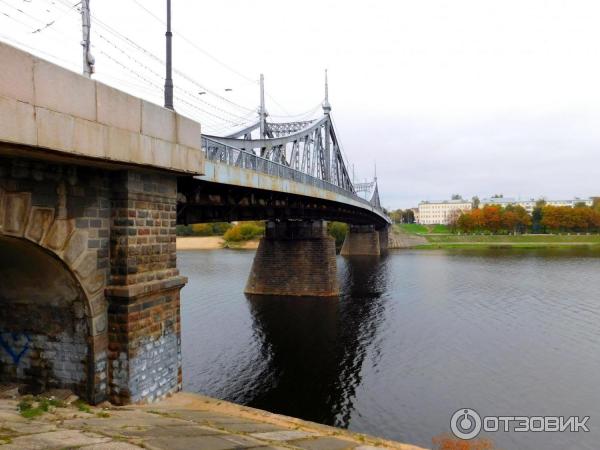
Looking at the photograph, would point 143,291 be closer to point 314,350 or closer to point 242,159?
point 242,159

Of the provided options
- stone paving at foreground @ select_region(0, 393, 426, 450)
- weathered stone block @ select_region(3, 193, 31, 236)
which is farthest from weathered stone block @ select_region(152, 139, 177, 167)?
stone paving at foreground @ select_region(0, 393, 426, 450)

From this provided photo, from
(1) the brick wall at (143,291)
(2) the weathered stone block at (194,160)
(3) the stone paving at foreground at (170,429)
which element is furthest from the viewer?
(2) the weathered stone block at (194,160)

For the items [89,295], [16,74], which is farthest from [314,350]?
[16,74]

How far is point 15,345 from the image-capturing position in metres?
7.79

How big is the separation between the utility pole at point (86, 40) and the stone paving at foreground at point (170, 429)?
562cm

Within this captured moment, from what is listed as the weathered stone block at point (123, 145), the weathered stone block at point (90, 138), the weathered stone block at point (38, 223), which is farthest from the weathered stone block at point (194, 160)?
the weathered stone block at point (38, 223)

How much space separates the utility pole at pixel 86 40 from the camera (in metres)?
8.05

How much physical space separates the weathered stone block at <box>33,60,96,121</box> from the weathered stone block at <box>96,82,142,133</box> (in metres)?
0.14

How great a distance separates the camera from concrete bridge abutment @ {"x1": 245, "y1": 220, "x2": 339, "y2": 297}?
31391mm

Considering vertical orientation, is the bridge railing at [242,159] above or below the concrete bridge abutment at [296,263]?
above

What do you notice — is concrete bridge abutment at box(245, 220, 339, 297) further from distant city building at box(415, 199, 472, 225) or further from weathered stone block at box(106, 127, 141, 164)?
distant city building at box(415, 199, 472, 225)

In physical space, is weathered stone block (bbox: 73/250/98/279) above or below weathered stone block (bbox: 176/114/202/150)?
below

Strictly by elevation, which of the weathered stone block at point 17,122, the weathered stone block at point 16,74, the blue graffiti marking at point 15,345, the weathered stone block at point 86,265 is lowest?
the blue graffiti marking at point 15,345

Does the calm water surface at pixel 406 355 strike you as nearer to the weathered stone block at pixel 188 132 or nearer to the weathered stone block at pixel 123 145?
the weathered stone block at pixel 188 132
